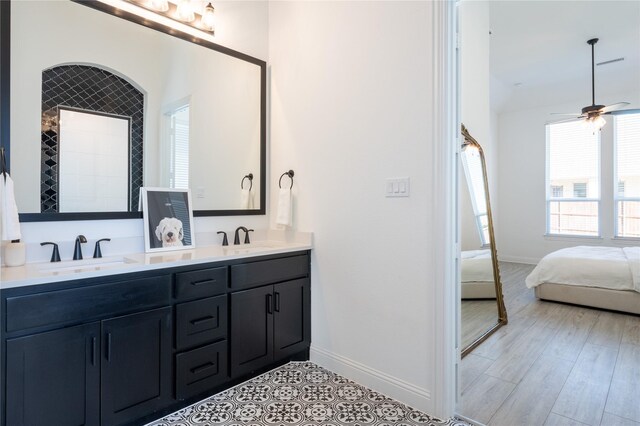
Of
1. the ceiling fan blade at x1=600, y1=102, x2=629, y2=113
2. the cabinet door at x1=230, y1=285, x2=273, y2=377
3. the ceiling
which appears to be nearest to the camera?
the cabinet door at x1=230, y1=285, x2=273, y2=377

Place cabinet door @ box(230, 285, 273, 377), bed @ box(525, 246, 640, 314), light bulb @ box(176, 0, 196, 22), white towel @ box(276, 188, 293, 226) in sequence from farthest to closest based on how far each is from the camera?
bed @ box(525, 246, 640, 314), white towel @ box(276, 188, 293, 226), light bulb @ box(176, 0, 196, 22), cabinet door @ box(230, 285, 273, 377)

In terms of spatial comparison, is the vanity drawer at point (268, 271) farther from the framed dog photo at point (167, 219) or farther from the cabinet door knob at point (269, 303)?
the framed dog photo at point (167, 219)

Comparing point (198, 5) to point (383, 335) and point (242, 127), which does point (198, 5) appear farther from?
point (383, 335)

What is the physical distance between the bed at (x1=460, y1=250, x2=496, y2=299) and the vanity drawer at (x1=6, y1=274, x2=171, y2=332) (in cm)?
237

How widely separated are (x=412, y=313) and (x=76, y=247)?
1.88m

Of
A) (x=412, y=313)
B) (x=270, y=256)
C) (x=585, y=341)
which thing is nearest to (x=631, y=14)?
(x=585, y=341)

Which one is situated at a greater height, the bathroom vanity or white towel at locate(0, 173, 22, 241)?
white towel at locate(0, 173, 22, 241)

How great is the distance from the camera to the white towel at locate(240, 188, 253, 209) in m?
2.71

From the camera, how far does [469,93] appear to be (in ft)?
10.5

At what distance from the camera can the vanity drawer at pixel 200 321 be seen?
1.88 meters

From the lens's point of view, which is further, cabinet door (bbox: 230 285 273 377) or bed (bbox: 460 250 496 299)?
bed (bbox: 460 250 496 299)

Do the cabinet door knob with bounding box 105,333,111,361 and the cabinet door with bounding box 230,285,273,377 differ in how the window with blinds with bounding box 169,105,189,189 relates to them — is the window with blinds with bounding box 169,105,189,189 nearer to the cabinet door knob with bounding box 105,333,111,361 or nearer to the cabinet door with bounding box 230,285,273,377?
the cabinet door with bounding box 230,285,273,377

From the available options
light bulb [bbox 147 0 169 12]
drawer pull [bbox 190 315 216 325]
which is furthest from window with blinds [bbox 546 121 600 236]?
drawer pull [bbox 190 315 216 325]

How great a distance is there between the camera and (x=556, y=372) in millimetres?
2371
